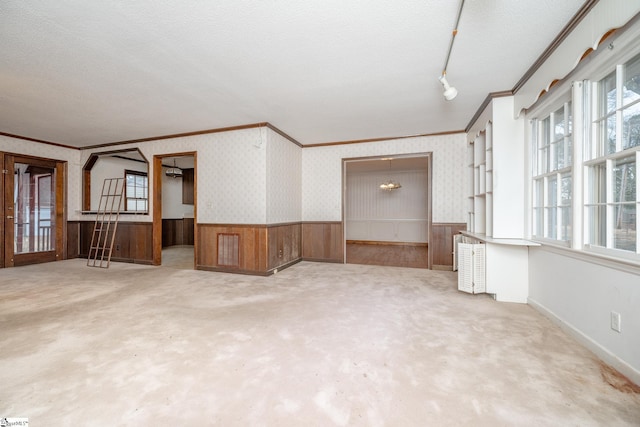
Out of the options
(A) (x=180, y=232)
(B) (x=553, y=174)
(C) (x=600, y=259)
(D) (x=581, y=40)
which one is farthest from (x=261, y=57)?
(A) (x=180, y=232)

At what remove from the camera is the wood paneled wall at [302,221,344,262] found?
583cm

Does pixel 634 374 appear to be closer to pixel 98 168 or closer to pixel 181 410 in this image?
pixel 181 410

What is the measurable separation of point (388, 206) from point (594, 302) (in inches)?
279

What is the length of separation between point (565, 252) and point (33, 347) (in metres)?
4.73

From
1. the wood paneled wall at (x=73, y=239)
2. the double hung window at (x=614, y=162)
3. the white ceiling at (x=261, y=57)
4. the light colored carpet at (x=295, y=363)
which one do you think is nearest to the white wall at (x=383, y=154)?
the white ceiling at (x=261, y=57)

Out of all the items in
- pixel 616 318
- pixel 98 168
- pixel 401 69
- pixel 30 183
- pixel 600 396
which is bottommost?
pixel 600 396

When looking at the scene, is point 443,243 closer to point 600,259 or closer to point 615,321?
point 600,259

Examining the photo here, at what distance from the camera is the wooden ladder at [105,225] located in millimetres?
5793

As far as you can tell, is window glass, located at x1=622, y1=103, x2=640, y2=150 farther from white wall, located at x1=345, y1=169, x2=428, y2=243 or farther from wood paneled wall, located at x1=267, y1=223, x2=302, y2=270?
white wall, located at x1=345, y1=169, x2=428, y2=243

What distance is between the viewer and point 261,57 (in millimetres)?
2678

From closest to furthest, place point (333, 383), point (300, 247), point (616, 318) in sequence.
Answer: point (333, 383), point (616, 318), point (300, 247)

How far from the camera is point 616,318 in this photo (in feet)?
6.19

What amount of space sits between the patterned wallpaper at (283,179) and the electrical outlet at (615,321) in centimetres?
418

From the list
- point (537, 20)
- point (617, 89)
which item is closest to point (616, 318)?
point (617, 89)
